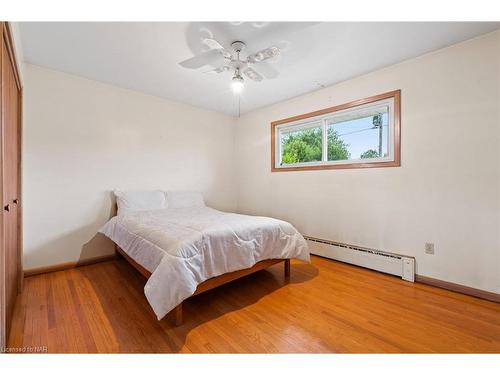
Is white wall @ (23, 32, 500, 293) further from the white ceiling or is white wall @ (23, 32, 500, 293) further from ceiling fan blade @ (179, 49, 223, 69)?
ceiling fan blade @ (179, 49, 223, 69)

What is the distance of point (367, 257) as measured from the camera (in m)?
2.62

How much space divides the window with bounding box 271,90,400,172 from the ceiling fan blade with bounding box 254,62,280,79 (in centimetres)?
86

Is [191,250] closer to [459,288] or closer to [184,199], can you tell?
[184,199]

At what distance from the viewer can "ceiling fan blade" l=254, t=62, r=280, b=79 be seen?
2416 mm

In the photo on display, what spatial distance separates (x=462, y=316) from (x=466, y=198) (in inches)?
39.5

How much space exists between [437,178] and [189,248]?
93.8 inches

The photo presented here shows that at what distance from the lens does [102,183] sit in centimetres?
292

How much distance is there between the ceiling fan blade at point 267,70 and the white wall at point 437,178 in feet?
2.70

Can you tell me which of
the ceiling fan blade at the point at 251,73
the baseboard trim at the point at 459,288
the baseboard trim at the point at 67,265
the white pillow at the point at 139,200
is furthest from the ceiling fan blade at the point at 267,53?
the baseboard trim at the point at 67,265

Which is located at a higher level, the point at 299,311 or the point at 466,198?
the point at 466,198

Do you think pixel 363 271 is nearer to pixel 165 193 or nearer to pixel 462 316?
pixel 462 316

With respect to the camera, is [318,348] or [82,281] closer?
[318,348]
